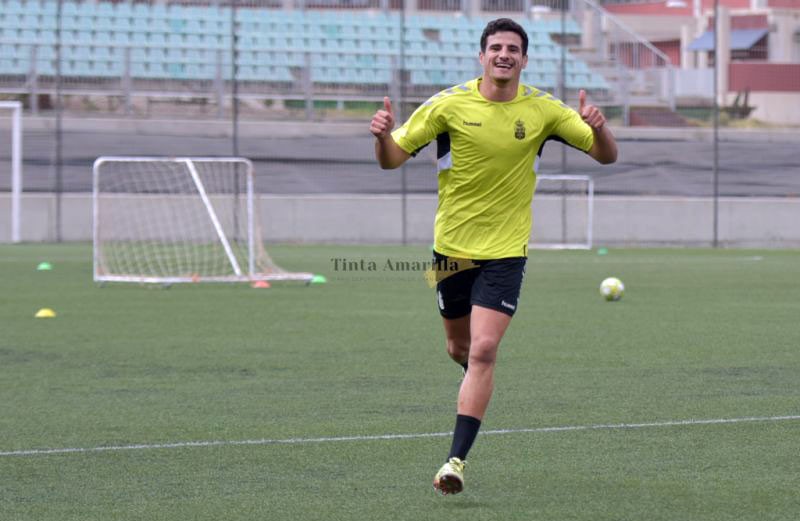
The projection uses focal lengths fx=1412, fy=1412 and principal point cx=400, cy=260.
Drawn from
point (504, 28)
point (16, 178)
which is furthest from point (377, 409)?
point (16, 178)

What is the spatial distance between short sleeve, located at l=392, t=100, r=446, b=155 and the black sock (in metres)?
1.24

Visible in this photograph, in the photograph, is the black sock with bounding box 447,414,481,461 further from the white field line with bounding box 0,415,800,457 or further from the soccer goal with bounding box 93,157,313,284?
the soccer goal with bounding box 93,157,313,284

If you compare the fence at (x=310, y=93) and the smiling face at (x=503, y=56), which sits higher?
the fence at (x=310, y=93)

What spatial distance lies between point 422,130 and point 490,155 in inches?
12.6

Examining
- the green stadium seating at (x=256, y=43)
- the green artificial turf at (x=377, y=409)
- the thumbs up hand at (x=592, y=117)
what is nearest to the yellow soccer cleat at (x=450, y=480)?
the green artificial turf at (x=377, y=409)

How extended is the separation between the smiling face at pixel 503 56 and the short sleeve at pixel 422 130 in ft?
0.98

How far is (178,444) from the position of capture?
6.82m

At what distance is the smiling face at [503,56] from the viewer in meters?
6.05

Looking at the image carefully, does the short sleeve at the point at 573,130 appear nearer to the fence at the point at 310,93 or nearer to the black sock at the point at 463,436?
the black sock at the point at 463,436

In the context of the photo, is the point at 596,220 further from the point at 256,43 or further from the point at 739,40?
the point at 739,40

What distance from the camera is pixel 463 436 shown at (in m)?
5.71

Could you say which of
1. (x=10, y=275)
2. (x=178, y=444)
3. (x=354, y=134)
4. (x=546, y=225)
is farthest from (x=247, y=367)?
(x=354, y=134)

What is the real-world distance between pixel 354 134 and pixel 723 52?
12.7 metres

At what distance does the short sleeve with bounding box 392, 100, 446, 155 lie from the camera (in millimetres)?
6219
